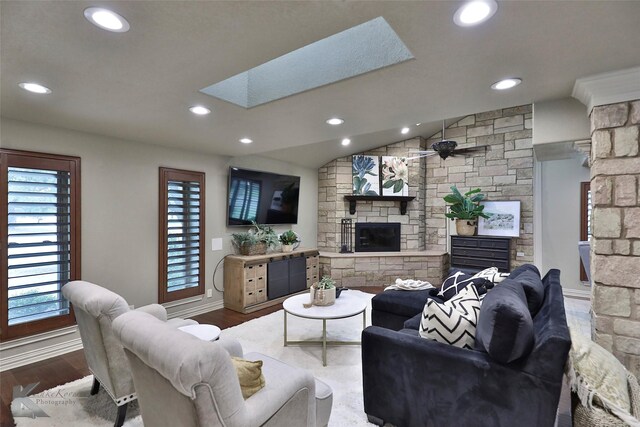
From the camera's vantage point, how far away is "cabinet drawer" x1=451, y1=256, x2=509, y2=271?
574cm

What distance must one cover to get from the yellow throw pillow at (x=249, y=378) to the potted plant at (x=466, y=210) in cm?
540

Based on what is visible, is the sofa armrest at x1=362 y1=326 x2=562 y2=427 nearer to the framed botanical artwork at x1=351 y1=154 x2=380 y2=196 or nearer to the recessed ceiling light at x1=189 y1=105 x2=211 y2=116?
the recessed ceiling light at x1=189 y1=105 x2=211 y2=116

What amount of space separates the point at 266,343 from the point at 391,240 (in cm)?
397

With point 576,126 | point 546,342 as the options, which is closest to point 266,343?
point 546,342

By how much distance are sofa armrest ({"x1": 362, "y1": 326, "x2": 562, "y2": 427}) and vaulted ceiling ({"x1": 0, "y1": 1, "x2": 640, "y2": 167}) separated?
1.69m

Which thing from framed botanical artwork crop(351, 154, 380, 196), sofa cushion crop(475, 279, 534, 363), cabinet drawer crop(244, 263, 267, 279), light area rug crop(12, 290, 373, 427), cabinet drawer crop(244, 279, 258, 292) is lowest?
light area rug crop(12, 290, 373, 427)

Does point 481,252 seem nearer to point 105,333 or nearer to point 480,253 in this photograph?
point 480,253

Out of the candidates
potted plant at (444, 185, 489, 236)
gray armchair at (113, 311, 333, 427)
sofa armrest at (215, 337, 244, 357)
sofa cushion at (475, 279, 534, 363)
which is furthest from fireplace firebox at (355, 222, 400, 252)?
gray armchair at (113, 311, 333, 427)

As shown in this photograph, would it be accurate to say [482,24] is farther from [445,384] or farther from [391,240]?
[391,240]

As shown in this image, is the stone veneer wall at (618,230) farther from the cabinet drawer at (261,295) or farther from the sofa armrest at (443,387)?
the cabinet drawer at (261,295)

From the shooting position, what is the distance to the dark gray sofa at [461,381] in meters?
1.50

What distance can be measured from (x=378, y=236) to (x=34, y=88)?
5698 mm

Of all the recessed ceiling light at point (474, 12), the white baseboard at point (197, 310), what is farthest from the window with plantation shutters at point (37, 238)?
the recessed ceiling light at point (474, 12)

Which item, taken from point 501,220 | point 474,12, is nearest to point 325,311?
point 474,12
